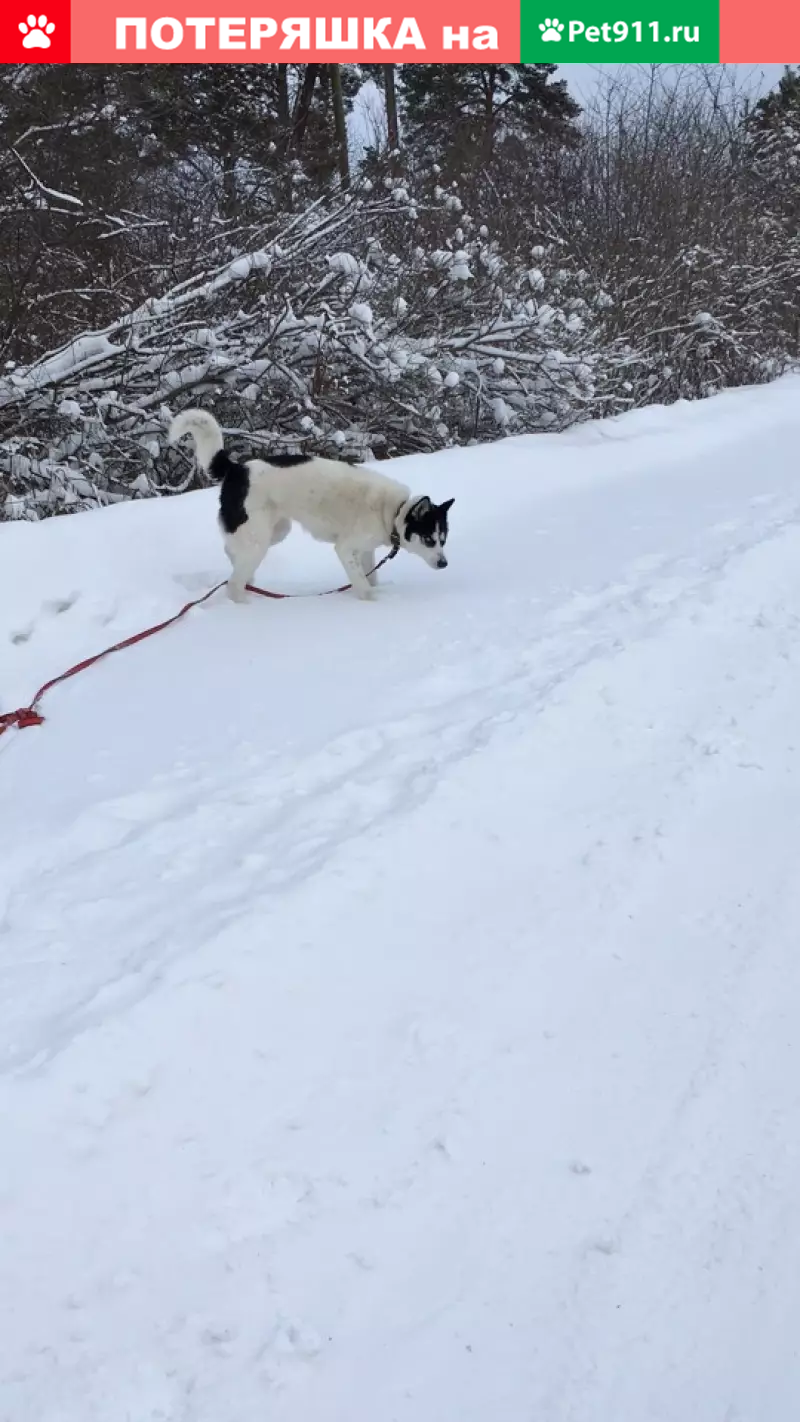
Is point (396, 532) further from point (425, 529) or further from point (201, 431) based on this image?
point (201, 431)

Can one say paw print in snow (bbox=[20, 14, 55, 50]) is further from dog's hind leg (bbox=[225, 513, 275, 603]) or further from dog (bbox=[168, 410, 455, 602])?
dog's hind leg (bbox=[225, 513, 275, 603])

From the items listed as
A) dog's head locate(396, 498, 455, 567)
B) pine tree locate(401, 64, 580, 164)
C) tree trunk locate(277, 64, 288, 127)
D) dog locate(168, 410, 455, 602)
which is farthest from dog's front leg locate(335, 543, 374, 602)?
pine tree locate(401, 64, 580, 164)

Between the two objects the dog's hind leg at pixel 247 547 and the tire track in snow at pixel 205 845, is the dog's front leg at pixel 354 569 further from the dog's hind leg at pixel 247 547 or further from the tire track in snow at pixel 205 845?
the tire track in snow at pixel 205 845

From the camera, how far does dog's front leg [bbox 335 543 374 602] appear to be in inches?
249

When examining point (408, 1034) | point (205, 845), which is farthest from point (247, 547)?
point (408, 1034)

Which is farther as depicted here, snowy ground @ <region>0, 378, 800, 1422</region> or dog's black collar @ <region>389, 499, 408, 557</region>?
dog's black collar @ <region>389, 499, 408, 557</region>

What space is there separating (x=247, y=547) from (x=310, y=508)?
1.59 feet

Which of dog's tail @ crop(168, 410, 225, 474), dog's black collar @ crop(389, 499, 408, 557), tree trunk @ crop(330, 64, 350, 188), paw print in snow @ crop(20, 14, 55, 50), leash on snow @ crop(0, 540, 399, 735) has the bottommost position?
leash on snow @ crop(0, 540, 399, 735)

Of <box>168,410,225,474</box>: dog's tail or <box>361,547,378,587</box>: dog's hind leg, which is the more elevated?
<box>168,410,225,474</box>: dog's tail

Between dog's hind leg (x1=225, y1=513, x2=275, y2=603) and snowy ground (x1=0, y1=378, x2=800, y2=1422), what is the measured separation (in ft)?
3.20

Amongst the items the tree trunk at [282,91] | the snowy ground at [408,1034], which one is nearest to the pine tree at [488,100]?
the tree trunk at [282,91]

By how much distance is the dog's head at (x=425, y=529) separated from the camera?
6344mm

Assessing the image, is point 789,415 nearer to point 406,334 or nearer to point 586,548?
point 406,334

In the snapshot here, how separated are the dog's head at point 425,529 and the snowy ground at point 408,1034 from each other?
1.20 m
